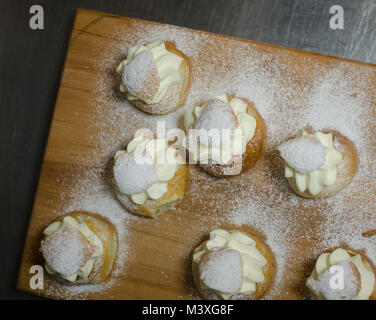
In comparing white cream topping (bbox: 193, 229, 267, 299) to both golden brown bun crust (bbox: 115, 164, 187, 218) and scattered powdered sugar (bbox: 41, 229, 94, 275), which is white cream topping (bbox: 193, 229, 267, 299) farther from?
scattered powdered sugar (bbox: 41, 229, 94, 275)

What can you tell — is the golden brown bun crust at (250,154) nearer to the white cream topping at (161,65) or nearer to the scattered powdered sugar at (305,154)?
the scattered powdered sugar at (305,154)

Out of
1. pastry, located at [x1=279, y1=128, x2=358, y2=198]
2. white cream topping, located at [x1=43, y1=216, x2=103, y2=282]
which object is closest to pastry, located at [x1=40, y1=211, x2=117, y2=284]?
white cream topping, located at [x1=43, y1=216, x2=103, y2=282]

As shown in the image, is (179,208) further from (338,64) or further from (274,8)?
(274,8)

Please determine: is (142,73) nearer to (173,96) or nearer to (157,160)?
(173,96)

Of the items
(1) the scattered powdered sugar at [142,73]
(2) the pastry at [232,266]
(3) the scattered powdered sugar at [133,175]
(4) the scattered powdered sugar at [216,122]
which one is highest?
(1) the scattered powdered sugar at [142,73]

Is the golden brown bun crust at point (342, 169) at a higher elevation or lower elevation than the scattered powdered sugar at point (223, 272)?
higher

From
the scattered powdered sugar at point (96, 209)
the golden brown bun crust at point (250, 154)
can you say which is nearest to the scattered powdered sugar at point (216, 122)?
the golden brown bun crust at point (250, 154)

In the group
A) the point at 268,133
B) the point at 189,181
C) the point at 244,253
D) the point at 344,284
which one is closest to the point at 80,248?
the point at 189,181
